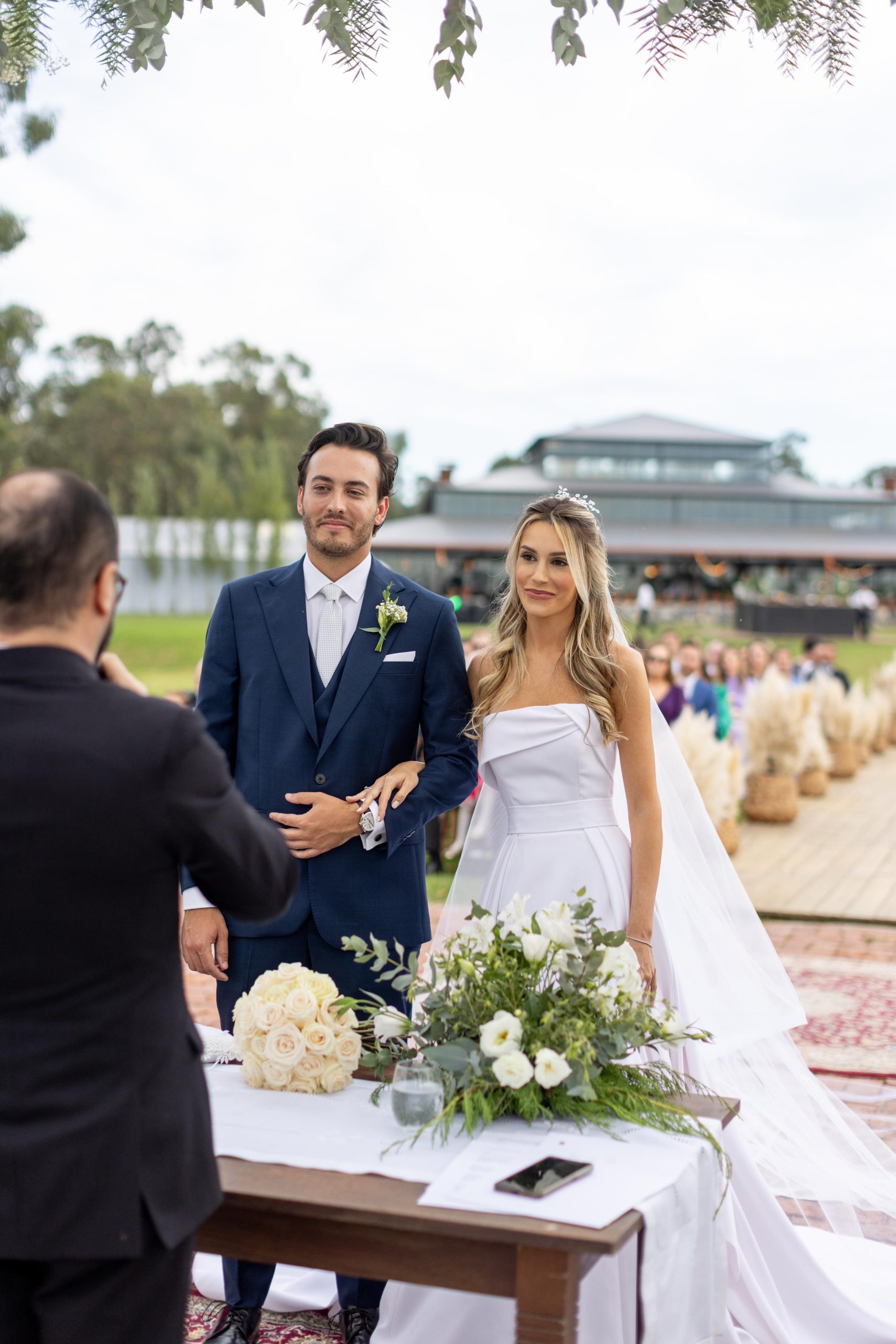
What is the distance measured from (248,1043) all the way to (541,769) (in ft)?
4.79

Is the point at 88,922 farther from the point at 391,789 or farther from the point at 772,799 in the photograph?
the point at 772,799

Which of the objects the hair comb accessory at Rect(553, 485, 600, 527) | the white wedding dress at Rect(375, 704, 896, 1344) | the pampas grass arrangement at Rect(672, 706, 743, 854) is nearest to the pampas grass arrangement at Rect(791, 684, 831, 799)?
the pampas grass arrangement at Rect(672, 706, 743, 854)

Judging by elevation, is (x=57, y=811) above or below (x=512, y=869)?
above

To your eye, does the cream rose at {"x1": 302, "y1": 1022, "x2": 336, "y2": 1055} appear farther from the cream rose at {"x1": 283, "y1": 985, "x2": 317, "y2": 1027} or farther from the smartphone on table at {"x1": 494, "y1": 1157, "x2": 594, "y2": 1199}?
the smartphone on table at {"x1": 494, "y1": 1157, "x2": 594, "y2": 1199}

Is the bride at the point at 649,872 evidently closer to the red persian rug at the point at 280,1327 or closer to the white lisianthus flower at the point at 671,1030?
the red persian rug at the point at 280,1327

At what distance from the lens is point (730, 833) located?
11.8 metres

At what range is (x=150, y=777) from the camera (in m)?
1.75

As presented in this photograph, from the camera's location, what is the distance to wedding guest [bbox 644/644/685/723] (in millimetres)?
11125

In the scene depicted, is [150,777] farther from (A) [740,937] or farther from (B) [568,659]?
(A) [740,937]

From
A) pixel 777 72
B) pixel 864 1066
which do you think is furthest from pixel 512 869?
pixel 864 1066

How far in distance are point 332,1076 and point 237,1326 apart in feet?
3.36

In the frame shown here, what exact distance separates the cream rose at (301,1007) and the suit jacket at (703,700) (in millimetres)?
10097

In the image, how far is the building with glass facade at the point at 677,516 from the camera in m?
54.7

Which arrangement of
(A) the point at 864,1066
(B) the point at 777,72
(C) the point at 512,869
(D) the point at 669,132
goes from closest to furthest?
(B) the point at 777,72
(D) the point at 669,132
(C) the point at 512,869
(A) the point at 864,1066
